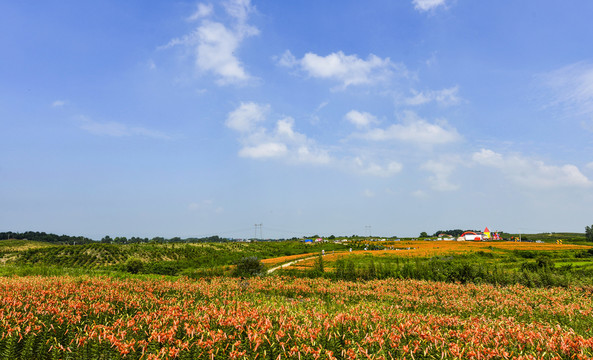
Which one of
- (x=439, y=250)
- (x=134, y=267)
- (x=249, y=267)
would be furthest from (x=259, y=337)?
Answer: (x=439, y=250)

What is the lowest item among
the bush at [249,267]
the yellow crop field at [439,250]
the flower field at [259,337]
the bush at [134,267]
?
the yellow crop field at [439,250]

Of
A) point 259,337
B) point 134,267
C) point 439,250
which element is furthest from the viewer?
point 439,250

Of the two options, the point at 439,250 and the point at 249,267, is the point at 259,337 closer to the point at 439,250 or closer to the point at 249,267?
the point at 249,267

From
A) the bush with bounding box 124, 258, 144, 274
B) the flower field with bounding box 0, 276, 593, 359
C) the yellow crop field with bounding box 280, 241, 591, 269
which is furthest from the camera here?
the yellow crop field with bounding box 280, 241, 591, 269

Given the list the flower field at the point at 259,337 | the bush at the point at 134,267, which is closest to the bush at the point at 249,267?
the bush at the point at 134,267

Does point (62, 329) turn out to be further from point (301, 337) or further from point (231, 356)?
point (301, 337)

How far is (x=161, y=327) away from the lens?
210 inches

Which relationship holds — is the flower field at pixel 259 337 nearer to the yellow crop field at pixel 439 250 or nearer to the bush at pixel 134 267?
the bush at pixel 134 267

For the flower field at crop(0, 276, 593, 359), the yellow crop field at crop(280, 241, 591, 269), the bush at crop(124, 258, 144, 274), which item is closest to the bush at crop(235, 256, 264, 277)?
the yellow crop field at crop(280, 241, 591, 269)

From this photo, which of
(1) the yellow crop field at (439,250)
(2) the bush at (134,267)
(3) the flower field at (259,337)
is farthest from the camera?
(1) the yellow crop field at (439,250)

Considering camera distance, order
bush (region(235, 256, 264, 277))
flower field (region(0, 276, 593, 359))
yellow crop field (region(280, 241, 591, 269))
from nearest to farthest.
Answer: flower field (region(0, 276, 593, 359)) < bush (region(235, 256, 264, 277)) < yellow crop field (region(280, 241, 591, 269))

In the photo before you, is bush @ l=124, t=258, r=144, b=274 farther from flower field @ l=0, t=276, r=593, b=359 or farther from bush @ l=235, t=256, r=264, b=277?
flower field @ l=0, t=276, r=593, b=359

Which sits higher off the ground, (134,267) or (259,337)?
(259,337)

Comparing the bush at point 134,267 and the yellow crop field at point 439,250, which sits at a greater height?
the bush at point 134,267
